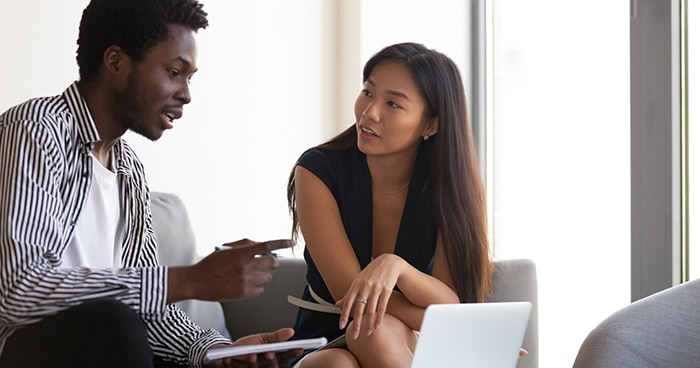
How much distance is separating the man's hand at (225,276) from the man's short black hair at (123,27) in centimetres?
48

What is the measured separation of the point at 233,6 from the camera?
3.23 metres

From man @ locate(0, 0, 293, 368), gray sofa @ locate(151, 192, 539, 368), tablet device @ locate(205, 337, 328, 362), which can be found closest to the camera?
man @ locate(0, 0, 293, 368)

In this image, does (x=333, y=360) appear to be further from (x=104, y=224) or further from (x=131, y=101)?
(x=131, y=101)

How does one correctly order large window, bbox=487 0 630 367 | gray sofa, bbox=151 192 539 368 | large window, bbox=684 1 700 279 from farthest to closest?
large window, bbox=487 0 630 367
large window, bbox=684 1 700 279
gray sofa, bbox=151 192 539 368

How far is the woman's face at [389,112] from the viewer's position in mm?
2139

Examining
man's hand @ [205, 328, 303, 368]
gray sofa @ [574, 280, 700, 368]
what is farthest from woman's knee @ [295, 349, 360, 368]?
gray sofa @ [574, 280, 700, 368]

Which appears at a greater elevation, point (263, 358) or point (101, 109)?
point (101, 109)

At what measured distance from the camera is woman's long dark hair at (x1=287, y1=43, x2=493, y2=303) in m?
2.13

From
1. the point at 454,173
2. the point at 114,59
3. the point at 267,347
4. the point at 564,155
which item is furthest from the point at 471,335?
the point at 564,155

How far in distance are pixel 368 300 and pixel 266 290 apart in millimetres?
745

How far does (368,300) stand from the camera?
1.82 m

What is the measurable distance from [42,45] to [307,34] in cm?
110

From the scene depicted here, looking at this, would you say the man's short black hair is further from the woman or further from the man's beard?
the woman

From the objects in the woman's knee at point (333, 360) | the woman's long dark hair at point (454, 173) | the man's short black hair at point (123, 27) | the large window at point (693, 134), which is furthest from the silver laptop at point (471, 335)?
the large window at point (693, 134)
